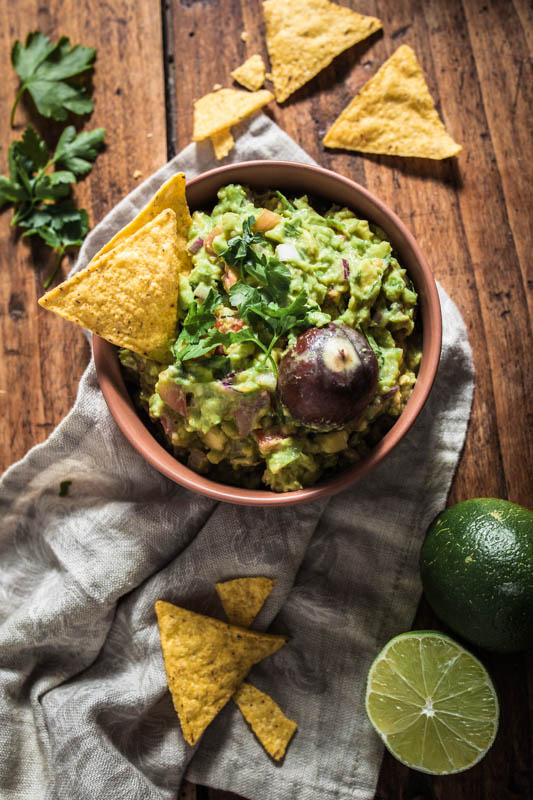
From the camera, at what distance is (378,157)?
2.43 meters

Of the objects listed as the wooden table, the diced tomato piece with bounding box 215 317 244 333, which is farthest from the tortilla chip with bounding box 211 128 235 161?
the diced tomato piece with bounding box 215 317 244 333

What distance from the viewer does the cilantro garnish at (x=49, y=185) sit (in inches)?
95.1

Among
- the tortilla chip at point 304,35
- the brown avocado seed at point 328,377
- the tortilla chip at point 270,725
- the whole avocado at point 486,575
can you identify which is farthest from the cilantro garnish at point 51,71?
the tortilla chip at point 270,725

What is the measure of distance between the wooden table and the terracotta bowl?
37 cm

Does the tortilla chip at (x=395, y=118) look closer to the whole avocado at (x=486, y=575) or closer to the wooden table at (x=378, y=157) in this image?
the wooden table at (x=378, y=157)

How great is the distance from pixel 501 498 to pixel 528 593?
430mm

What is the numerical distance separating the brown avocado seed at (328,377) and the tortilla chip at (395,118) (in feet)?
3.23

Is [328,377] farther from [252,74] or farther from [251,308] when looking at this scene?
[252,74]

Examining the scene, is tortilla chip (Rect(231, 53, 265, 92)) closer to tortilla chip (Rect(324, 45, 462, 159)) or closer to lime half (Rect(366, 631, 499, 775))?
tortilla chip (Rect(324, 45, 462, 159))

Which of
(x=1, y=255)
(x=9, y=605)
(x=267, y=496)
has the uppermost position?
(x=1, y=255)

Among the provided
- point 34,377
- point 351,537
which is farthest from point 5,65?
point 351,537

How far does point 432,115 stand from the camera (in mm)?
2414

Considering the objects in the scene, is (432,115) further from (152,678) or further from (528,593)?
(152,678)

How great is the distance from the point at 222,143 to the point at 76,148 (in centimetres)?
53
